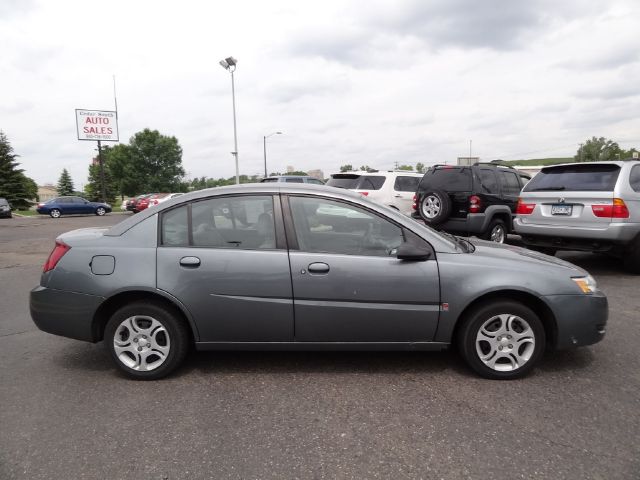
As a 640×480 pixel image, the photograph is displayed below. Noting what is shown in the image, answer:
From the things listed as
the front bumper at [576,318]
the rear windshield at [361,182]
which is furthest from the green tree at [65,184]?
the front bumper at [576,318]

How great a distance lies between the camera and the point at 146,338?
3293 mm

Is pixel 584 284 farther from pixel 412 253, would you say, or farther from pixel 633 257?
pixel 633 257

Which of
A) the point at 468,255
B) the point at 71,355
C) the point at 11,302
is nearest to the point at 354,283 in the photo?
the point at 468,255

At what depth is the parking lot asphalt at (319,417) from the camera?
2.30 meters

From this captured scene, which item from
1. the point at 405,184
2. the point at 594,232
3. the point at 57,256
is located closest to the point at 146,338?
the point at 57,256

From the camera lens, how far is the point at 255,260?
10.6ft

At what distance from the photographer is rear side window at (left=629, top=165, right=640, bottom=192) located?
6238 mm

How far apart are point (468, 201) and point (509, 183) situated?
5.46ft

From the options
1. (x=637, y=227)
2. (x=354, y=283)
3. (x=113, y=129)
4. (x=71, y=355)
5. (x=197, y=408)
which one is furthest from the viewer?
(x=113, y=129)

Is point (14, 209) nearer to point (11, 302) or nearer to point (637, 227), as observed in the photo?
point (11, 302)

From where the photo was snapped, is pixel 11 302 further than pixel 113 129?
No

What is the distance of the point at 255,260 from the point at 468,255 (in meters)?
1.67

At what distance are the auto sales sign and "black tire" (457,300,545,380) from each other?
4809cm

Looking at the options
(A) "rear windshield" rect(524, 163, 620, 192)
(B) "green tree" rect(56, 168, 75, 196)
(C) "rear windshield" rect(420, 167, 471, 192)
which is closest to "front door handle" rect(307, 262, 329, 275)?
(A) "rear windshield" rect(524, 163, 620, 192)
